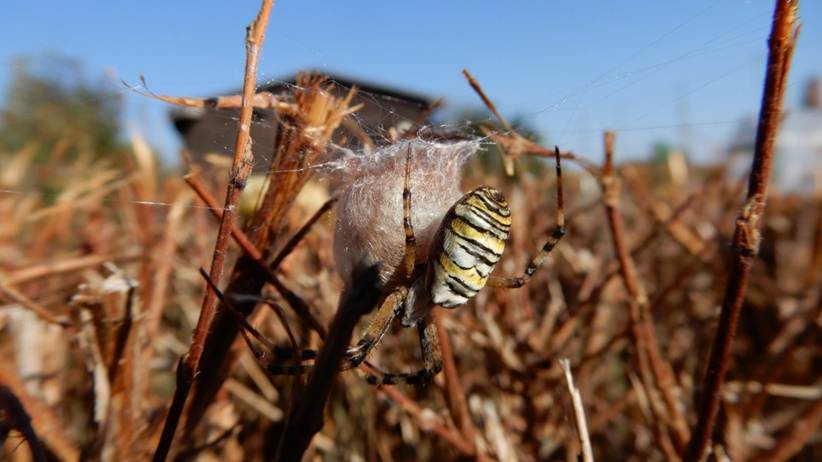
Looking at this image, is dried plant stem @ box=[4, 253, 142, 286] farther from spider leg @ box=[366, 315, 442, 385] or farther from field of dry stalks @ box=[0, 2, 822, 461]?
spider leg @ box=[366, 315, 442, 385]

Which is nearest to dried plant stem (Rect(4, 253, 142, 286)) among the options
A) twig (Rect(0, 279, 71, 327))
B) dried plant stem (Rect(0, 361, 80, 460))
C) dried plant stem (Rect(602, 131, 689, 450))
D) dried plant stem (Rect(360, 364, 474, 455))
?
twig (Rect(0, 279, 71, 327))

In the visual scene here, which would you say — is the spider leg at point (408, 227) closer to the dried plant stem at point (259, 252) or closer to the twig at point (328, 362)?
the dried plant stem at point (259, 252)

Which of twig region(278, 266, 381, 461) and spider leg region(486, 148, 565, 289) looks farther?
spider leg region(486, 148, 565, 289)

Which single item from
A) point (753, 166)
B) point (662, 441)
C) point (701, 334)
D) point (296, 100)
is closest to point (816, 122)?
point (701, 334)

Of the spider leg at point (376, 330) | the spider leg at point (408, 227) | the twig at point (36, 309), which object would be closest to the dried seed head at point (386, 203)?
the spider leg at point (408, 227)

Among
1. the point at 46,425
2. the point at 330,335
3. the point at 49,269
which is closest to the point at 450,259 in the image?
the point at 330,335

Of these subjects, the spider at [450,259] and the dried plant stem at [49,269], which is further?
the dried plant stem at [49,269]

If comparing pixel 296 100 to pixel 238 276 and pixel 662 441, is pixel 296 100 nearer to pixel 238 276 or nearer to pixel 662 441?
pixel 238 276
